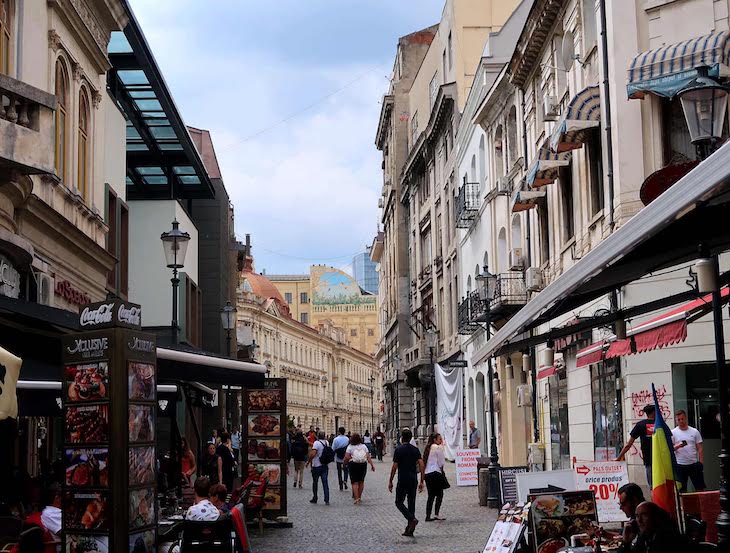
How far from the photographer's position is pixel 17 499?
12.8 metres

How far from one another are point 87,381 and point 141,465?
956mm

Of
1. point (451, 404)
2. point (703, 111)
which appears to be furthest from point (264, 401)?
point (451, 404)

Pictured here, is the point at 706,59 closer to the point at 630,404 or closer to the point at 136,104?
the point at 630,404

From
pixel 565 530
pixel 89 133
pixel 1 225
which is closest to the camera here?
pixel 565 530

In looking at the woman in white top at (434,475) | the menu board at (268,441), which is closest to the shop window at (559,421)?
the woman in white top at (434,475)

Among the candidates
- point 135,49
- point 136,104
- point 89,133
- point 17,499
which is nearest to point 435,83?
point 136,104

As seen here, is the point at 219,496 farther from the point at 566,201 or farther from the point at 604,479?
the point at 566,201

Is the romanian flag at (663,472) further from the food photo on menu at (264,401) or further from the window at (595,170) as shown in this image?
the window at (595,170)

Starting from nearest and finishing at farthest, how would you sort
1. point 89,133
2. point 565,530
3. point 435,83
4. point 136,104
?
1. point 565,530
2. point 89,133
3. point 136,104
4. point 435,83

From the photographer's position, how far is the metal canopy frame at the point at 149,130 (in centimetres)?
2923

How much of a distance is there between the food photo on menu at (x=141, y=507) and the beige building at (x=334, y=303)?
150 meters

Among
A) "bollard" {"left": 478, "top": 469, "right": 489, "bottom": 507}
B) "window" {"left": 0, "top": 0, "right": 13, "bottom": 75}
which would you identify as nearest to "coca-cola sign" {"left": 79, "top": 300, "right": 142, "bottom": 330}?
"window" {"left": 0, "top": 0, "right": 13, "bottom": 75}

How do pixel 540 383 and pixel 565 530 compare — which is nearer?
pixel 565 530

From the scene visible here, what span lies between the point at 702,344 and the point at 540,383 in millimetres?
10062
